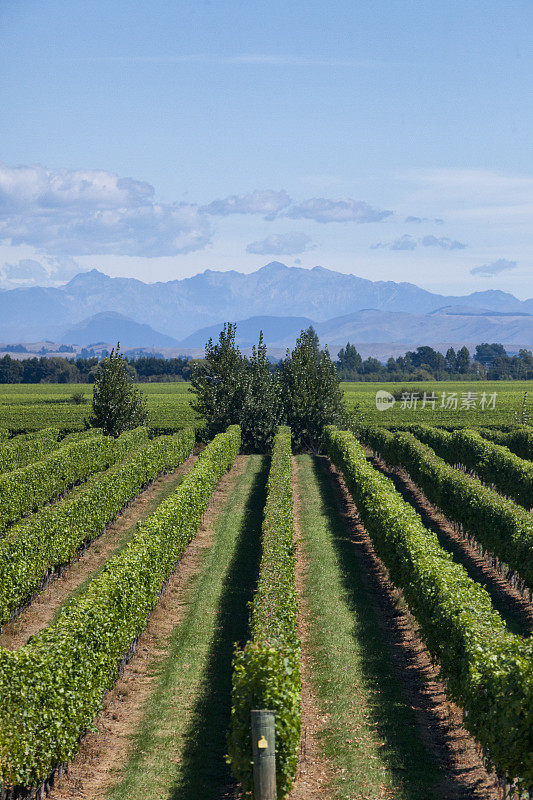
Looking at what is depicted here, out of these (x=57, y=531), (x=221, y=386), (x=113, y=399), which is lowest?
(x=57, y=531)

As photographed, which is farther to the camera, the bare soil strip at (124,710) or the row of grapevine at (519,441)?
the row of grapevine at (519,441)

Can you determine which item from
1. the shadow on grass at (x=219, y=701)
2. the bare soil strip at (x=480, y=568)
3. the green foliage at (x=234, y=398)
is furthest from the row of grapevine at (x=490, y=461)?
the shadow on grass at (x=219, y=701)

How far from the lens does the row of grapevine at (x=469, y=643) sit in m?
12.2

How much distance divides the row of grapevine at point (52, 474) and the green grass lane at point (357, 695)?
14.7 metres

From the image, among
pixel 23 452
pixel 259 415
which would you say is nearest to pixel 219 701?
pixel 23 452

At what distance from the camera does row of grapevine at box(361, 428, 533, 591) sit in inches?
953

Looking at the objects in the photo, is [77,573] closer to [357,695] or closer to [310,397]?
[357,695]

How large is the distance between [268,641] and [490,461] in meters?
30.7

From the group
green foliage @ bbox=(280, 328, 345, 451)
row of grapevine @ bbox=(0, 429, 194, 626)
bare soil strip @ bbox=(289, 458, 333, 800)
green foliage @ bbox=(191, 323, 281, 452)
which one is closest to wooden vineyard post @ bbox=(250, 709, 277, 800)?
bare soil strip @ bbox=(289, 458, 333, 800)

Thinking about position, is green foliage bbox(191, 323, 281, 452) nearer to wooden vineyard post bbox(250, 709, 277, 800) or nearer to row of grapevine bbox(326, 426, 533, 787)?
row of grapevine bbox(326, 426, 533, 787)

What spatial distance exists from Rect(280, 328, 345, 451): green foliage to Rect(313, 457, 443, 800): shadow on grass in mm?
30127

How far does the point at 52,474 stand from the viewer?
3956cm

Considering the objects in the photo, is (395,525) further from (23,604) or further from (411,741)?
(23,604)

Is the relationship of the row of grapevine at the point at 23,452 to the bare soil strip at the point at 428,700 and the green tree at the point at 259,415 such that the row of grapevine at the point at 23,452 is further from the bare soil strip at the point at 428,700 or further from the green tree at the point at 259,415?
the bare soil strip at the point at 428,700
